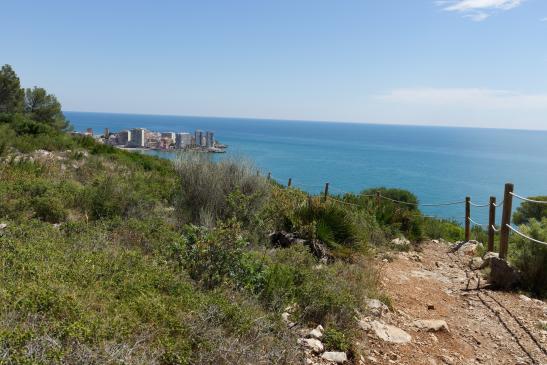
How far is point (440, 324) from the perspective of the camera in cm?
502

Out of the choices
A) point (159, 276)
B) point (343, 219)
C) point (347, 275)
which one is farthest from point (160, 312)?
point (343, 219)

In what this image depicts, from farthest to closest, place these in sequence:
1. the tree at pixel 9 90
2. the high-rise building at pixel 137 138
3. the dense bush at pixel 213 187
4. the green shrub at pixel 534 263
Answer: the high-rise building at pixel 137 138, the tree at pixel 9 90, the dense bush at pixel 213 187, the green shrub at pixel 534 263

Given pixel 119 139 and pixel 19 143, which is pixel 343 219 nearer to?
pixel 19 143

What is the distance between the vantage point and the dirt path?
4.39 metres

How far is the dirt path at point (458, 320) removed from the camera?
4395 mm

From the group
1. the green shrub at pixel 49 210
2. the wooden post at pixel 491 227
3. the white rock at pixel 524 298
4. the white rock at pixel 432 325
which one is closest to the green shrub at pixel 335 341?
the white rock at pixel 432 325

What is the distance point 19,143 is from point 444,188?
58.5 metres

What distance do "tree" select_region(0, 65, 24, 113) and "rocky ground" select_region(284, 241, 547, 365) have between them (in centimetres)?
2277

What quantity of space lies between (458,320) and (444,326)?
0.61 meters

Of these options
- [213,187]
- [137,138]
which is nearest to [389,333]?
[213,187]

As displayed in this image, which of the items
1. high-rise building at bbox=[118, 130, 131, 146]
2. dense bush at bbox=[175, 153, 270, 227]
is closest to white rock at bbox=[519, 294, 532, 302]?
dense bush at bbox=[175, 153, 270, 227]

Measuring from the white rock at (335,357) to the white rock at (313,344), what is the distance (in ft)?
0.22

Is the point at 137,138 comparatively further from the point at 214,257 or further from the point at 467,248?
the point at 214,257

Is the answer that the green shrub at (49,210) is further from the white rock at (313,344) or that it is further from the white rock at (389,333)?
the white rock at (389,333)
